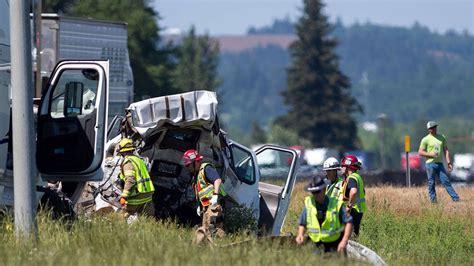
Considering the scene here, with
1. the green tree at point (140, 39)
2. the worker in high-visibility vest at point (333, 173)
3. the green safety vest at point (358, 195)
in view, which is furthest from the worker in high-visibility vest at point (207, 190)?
the green tree at point (140, 39)

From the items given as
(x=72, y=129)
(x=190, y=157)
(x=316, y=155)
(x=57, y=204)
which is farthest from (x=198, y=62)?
(x=57, y=204)

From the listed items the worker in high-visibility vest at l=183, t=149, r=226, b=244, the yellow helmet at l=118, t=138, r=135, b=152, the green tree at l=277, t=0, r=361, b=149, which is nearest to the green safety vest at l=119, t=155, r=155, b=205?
the yellow helmet at l=118, t=138, r=135, b=152

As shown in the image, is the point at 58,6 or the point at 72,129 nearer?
the point at 72,129

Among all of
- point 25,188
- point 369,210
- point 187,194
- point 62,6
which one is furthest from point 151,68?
point 25,188

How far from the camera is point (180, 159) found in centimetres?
1884

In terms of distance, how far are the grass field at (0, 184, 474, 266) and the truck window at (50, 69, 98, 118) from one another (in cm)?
148

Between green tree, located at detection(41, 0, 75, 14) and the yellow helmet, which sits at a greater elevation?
green tree, located at detection(41, 0, 75, 14)

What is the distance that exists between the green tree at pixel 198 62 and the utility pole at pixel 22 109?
9152 cm

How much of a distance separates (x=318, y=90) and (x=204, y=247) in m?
87.3

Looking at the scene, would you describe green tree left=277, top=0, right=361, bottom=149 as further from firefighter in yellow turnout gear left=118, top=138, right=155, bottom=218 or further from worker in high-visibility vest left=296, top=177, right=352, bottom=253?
worker in high-visibility vest left=296, top=177, right=352, bottom=253

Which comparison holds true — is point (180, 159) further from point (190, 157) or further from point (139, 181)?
point (190, 157)

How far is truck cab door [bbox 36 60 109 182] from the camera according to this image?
1661 cm

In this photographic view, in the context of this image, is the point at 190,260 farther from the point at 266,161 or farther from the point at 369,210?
the point at 266,161

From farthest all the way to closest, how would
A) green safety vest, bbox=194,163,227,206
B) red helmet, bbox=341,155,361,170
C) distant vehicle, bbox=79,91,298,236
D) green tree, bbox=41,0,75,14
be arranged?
1. green tree, bbox=41,0,75,14
2. distant vehicle, bbox=79,91,298,236
3. red helmet, bbox=341,155,361,170
4. green safety vest, bbox=194,163,227,206
